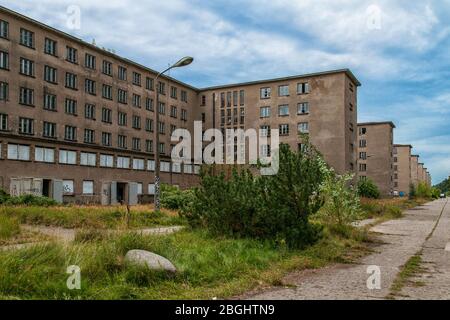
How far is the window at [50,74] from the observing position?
44.5m

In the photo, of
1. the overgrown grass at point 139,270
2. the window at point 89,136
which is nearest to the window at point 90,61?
the window at point 89,136

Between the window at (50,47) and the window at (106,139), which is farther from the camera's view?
the window at (106,139)

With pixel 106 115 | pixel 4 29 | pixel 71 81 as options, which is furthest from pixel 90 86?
pixel 4 29

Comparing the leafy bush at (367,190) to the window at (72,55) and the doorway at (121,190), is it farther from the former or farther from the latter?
the window at (72,55)

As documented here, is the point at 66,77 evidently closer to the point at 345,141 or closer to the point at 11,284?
the point at 345,141

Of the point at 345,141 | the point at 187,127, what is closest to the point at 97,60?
the point at 187,127

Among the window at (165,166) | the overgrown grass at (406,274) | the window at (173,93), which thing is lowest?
the overgrown grass at (406,274)

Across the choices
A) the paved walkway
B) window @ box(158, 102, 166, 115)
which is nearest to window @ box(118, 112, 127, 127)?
window @ box(158, 102, 166, 115)

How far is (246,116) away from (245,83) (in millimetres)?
5012

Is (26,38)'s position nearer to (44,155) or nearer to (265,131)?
(44,155)

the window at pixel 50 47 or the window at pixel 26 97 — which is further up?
the window at pixel 50 47

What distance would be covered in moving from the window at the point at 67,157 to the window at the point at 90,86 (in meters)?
7.38

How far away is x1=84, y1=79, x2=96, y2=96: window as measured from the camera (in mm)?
49750
